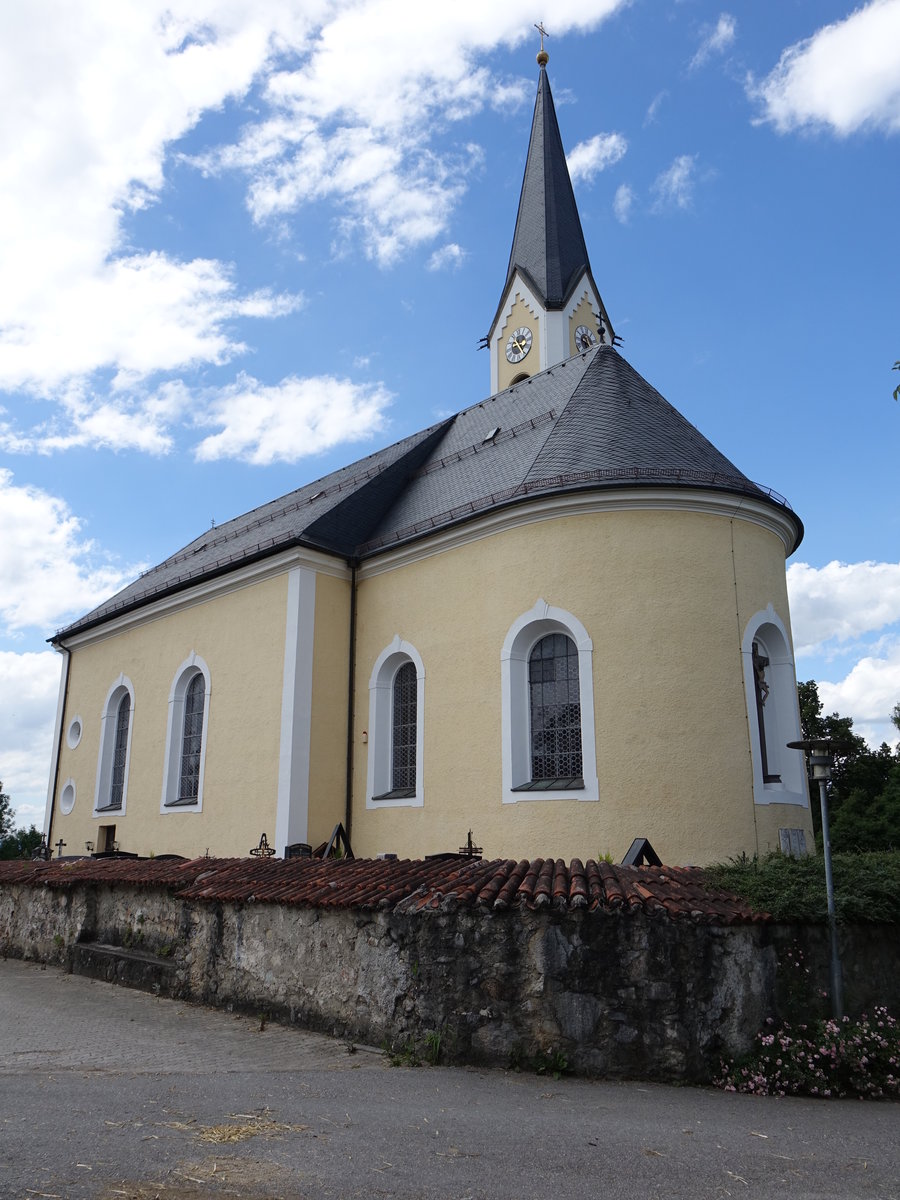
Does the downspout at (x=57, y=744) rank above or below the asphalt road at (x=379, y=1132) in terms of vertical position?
above

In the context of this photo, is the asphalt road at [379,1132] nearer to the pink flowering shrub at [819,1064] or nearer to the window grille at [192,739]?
the pink flowering shrub at [819,1064]

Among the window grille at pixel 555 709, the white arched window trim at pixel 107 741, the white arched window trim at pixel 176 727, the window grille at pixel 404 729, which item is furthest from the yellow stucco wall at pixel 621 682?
the white arched window trim at pixel 107 741

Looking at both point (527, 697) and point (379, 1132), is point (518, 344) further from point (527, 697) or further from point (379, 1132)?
point (379, 1132)

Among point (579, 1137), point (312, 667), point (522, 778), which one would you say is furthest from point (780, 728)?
point (579, 1137)

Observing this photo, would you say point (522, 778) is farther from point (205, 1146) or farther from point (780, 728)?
point (205, 1146)

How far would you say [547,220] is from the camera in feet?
90.0

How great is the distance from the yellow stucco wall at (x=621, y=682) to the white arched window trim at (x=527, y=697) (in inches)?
4.0

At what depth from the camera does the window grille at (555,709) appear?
12.9 metres

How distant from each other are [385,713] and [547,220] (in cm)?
1775

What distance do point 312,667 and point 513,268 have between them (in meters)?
16.5

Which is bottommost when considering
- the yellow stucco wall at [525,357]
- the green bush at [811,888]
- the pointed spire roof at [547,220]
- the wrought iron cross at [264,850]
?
the green bush at [811,888]

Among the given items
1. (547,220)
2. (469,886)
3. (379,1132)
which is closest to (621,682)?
(469,886)

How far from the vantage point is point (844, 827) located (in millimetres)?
31531

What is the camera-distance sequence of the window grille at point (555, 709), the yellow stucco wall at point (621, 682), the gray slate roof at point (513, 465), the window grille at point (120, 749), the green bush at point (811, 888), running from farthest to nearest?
the window grille at point (120, 749), the gray slate roof at point (513, 465), the window grille at point (555, 709), the yellow stucco wall at point (621, 682), the green bush at point (811, 888)
